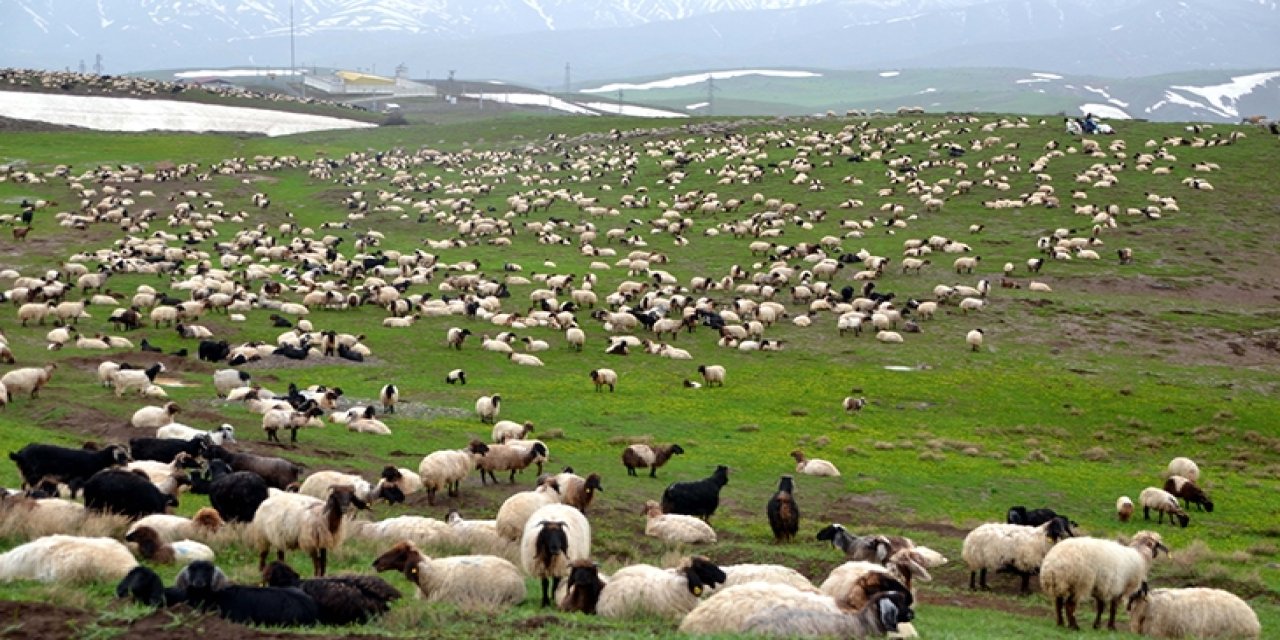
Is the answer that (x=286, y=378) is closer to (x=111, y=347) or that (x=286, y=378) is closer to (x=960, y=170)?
(x=111, y=347)

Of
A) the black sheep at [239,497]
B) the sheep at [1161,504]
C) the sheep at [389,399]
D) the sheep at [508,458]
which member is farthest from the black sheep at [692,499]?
the sheep at [389,399]

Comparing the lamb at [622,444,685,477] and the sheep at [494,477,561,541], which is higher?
the sheep at [494,477,561,541]

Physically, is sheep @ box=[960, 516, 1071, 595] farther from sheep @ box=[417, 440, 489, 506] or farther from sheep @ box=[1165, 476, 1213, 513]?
sheep @ box=[417, 440, 489, 506]

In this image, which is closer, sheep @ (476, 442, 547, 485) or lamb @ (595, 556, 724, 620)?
lamb @ (595, 556, 724, 620)

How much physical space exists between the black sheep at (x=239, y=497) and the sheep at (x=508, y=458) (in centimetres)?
594

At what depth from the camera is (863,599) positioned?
11945 millimetres

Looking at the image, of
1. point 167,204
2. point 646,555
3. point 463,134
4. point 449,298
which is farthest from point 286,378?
point 463,134

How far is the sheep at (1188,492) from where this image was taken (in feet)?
73.3

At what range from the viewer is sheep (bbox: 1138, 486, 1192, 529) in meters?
21.4

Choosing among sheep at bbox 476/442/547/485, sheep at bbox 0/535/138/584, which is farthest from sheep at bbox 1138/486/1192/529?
sheep at bbox 0/535/138/584

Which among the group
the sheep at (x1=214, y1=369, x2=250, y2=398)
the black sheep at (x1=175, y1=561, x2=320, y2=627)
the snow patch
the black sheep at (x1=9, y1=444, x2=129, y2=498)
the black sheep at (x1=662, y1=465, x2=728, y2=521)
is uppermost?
the snow patch

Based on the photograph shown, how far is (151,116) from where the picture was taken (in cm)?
12044

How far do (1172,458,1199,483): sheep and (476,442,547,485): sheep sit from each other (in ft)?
44.0

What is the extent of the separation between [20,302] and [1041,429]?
32400mm
